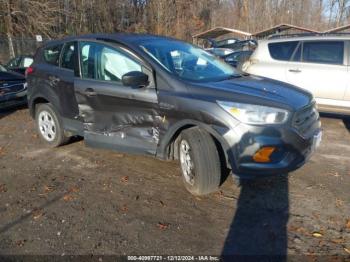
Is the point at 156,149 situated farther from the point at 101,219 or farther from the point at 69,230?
the point at 69,230

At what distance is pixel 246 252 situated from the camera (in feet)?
10.8

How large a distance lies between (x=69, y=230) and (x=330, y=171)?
11.2 ft

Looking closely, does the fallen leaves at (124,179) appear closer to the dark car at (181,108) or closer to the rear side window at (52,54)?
the dark car at (181,108)

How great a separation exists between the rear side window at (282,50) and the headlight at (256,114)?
4269mm

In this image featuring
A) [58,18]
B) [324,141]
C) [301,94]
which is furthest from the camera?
[58,18]

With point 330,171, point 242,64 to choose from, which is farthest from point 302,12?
point 330,171

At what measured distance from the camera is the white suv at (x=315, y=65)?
724 cm

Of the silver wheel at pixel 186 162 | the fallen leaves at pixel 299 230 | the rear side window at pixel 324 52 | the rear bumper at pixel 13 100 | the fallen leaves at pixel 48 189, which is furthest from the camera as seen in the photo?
the rear bumper at pixel 13 100

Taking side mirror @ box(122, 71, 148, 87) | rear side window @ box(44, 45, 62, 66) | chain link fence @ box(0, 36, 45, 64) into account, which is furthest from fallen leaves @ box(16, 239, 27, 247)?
chain link fence @ box(0, 36, 45, 64)

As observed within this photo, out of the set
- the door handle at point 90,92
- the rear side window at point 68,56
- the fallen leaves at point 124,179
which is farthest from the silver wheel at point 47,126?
the fallen leaves at point 124,179

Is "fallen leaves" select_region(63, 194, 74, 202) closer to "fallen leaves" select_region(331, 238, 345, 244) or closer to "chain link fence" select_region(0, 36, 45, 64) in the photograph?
"fallen leaves" select_region(331, 238, 345, 244)

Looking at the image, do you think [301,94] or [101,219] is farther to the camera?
[301,94]

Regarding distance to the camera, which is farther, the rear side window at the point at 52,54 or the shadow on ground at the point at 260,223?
the rear side window at the point at 52,54

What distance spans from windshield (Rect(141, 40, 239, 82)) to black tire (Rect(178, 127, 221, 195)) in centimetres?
73
